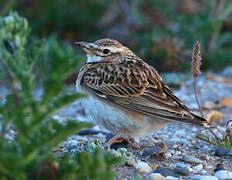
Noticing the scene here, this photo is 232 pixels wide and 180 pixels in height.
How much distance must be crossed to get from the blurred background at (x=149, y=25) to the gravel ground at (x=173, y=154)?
5.53ft

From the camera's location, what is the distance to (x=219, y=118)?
6664mm

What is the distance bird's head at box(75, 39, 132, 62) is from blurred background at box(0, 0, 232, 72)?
9.34 feet

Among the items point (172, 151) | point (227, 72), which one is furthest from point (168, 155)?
point (227, 72)

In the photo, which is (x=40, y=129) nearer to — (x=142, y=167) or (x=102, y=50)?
(x=142, y=167)

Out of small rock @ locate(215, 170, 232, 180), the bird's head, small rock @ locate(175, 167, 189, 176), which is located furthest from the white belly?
the bird's head

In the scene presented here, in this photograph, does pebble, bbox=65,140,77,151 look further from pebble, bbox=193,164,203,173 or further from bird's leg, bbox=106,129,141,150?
pebble, bbox=193,164,203,173

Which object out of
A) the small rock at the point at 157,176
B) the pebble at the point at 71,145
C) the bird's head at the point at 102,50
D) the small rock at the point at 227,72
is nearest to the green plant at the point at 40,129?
the small rock at the point at 157,176

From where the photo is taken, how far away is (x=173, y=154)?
204 inches

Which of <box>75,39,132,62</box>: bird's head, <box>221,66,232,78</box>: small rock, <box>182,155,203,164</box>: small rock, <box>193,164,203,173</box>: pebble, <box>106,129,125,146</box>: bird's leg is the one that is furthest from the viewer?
<box>221,66,232,78</box>: small rock

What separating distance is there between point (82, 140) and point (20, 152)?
256cm

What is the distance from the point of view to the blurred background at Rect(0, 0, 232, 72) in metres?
8.73

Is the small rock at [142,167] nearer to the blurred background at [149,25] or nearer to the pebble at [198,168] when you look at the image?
the pebble at [198,168]

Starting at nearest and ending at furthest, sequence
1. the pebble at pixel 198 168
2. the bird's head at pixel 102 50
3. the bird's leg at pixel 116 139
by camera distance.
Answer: the pebble at pixel 198 168
the bird's leg at pixel 116 139
the bird's head at pixel 102 50

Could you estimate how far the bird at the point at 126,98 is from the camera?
5.02 metres
